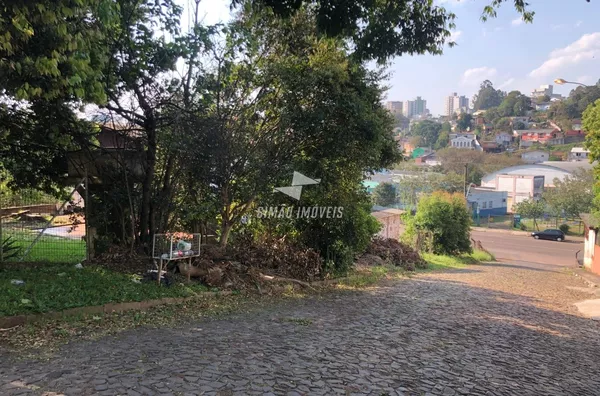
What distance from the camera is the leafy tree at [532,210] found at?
51.3 m

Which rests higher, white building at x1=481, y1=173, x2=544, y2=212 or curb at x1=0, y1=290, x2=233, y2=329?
white building at x1=481, y1=173, x2=544, y2=212

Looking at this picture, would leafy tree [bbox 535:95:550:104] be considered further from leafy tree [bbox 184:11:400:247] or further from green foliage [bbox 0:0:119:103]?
green foliage [bbox 0:0:119:103]

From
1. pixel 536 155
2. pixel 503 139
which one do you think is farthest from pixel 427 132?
pixel 536 155

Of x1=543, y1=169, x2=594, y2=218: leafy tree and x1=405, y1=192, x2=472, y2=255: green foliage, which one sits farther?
x1=543, y1=169, x2=594, y2=218: leafy tree

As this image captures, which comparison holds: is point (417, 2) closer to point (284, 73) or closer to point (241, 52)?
point (284, 73)

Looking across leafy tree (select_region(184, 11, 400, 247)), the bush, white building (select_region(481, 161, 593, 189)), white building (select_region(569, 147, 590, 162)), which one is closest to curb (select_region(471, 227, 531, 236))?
white building (select_region(481, 161, 593, 189))

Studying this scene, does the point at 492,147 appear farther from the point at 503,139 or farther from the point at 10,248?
the point at 10,248

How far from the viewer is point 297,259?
1059 centimetres

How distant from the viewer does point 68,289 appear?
650 centimetres

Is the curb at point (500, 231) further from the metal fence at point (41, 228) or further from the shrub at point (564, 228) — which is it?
the metal fence at point (41, 228)

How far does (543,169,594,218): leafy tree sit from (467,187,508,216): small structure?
7.57 metres

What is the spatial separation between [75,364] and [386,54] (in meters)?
5.61

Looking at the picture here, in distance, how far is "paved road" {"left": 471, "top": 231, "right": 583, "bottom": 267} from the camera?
3241 centimetres

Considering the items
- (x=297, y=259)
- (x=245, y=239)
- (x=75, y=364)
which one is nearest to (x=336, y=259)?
(x=297, y=259)
